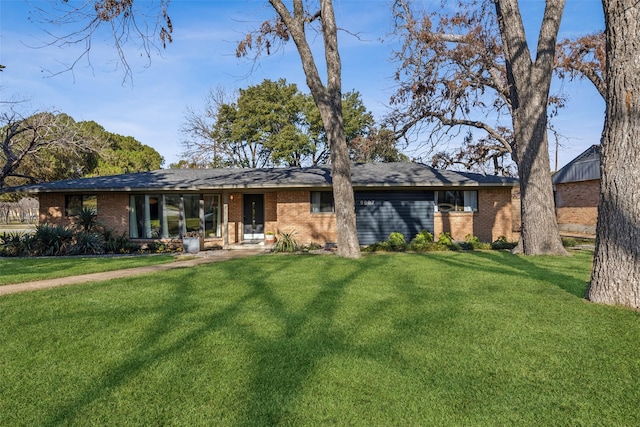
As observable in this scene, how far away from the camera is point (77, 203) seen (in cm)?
1633

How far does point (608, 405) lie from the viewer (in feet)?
9.29

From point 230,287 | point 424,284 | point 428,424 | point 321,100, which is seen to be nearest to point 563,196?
point 321,100

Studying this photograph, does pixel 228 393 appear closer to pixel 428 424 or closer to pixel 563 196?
pixel 428 424

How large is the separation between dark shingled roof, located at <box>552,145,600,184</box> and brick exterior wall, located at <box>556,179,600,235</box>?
15.1 inches

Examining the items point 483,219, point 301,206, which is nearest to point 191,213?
point 301,206

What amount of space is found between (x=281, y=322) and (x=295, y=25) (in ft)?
31.4

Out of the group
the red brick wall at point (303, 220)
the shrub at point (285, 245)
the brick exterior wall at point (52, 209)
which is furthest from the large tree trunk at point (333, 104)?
the brick exterior wall at point (52, 209)

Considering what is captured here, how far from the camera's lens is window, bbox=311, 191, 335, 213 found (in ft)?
52.8

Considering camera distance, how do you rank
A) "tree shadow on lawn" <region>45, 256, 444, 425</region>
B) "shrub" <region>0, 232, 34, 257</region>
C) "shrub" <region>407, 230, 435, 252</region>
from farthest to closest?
"shrub" <region>0, 232, 34, 257</region>
"shrub" <region>407, 230, 435, 252</region>
"tree shadow on lawn" <region>45, 256, 444, 425</region>

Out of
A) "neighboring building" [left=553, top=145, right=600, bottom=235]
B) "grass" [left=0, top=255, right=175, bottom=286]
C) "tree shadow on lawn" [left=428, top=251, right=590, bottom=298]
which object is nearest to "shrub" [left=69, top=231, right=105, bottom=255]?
"grass" [left=0, top=255, right=175, bottom=286]

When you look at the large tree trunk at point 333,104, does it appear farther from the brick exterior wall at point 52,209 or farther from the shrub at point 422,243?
the brick exterior wall at point 52,209

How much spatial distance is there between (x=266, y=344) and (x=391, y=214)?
12866 mm

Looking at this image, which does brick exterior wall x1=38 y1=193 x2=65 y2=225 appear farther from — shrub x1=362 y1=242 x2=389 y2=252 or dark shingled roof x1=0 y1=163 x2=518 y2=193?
shrub x1=362 y1=242 x2=389 y2=252

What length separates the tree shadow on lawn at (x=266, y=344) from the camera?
9.77 feet
